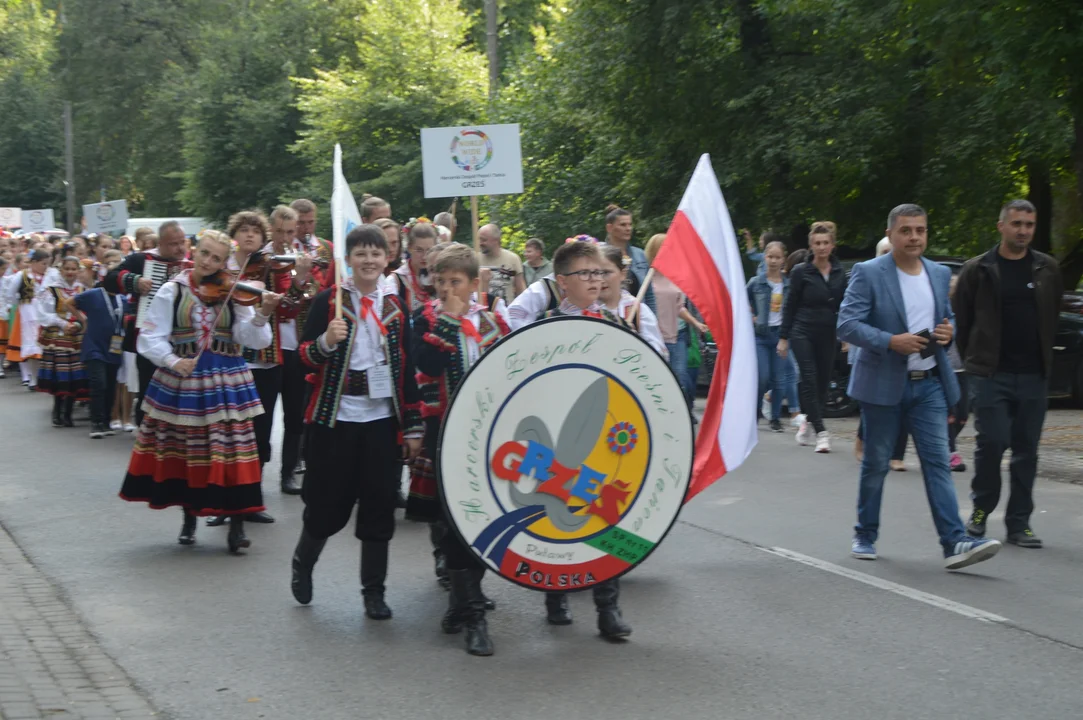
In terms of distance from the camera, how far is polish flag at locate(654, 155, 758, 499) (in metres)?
7.02

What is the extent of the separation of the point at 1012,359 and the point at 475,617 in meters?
3.82

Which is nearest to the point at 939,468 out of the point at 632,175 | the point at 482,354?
the point at 482,354

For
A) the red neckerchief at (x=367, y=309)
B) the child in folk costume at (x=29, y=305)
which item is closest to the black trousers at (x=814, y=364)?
the red neckerchief at (x=367, y=309)

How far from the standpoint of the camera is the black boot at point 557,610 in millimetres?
6285

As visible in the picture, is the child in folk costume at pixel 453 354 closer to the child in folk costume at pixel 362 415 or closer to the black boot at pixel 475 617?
the black boot at pixel 475 617

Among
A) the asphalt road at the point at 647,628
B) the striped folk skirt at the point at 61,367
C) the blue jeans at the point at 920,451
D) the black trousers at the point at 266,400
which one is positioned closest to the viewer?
the asphalt road at the point at 647,628

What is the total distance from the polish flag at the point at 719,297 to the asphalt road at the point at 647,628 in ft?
2.35

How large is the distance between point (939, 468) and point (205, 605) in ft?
12.6

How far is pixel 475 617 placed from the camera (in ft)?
19.2

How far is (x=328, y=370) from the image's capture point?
20.8ft

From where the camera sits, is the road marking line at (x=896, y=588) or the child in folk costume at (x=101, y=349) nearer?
the road marking line at (x=896, y=588)

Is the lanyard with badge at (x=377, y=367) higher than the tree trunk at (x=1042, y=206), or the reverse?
the tree trunk at (x=1042, y=206)

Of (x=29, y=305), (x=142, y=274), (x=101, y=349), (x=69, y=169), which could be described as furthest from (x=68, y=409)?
(x=69, y=169)

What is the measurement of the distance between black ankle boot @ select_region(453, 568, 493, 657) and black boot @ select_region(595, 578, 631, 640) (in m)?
0.49
